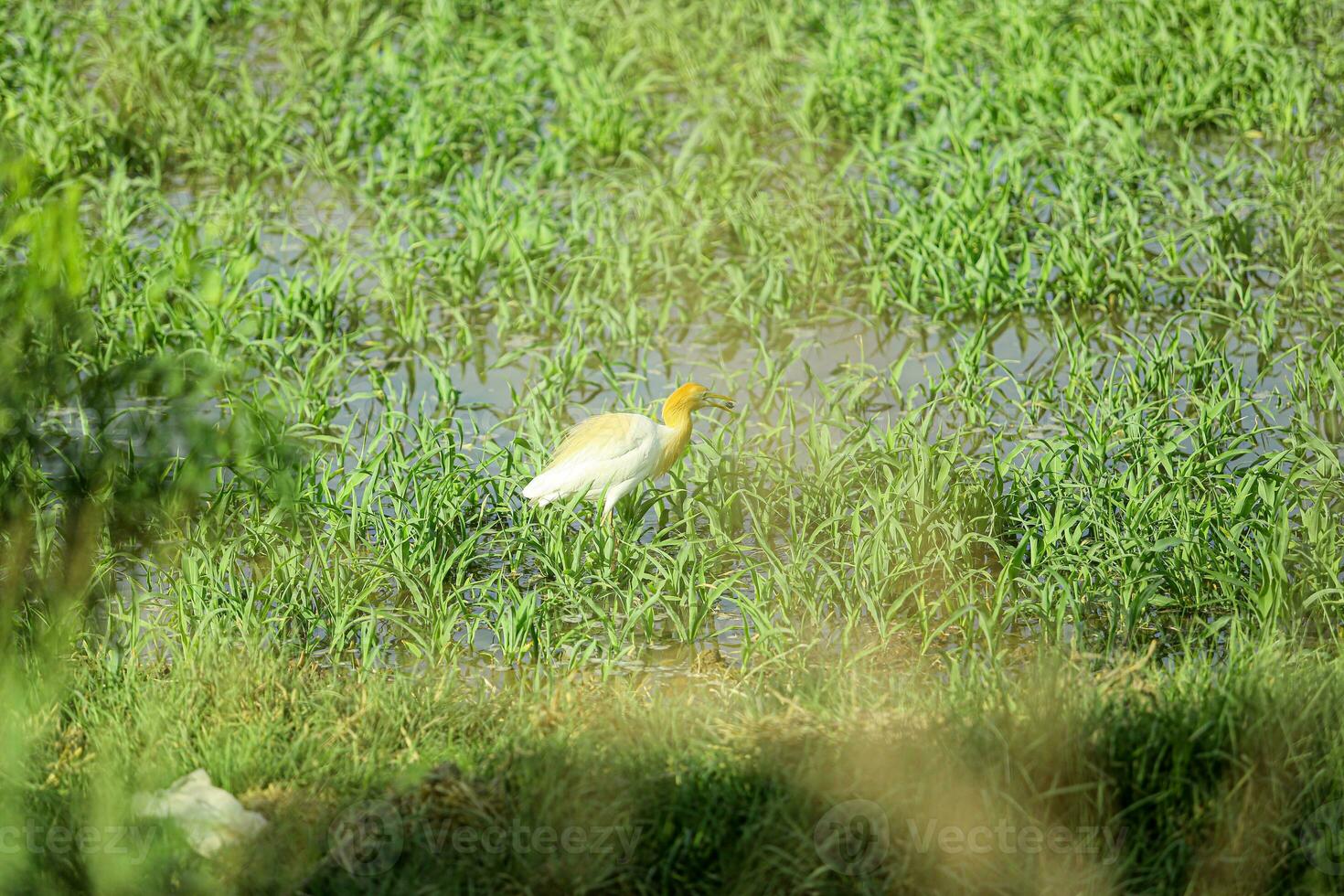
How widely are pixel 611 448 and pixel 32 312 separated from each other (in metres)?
1.76

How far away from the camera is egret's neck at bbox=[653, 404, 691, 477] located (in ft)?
16.4

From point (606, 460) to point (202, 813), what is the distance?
183cm

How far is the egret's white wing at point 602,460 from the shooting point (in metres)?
4.79

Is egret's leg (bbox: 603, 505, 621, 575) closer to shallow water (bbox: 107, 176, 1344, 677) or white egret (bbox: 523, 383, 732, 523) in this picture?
white egret (bbox: 523, 383, 732, 523)

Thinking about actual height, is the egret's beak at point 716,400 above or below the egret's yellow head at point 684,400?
below

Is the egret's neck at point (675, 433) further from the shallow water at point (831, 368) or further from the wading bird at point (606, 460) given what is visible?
the shallow water at point (831, 368)

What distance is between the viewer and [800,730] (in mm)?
3619

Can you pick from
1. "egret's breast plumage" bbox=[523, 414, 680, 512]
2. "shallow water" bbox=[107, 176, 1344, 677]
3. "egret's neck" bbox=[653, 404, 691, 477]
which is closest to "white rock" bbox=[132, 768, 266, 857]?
"egret's breast plumage" bbox=[523, 414, 680, 512]

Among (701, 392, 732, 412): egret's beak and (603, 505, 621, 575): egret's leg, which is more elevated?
(701, 392, 732, 412): egret's beak

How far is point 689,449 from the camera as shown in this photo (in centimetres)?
542

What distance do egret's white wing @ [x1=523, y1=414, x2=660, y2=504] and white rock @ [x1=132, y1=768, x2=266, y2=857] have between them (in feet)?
5.45

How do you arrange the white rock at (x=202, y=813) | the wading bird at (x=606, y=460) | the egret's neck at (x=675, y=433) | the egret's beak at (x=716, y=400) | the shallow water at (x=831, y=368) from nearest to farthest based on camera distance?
the white rock at (x=202, y=813) → the wading bird at (x=606, y=460) → the egret's neck at (x=675, y=433) → the egret's beak at (x=716, y=400) → the shallow water at (x=831, y=368)

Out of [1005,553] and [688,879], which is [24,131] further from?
[688,879]

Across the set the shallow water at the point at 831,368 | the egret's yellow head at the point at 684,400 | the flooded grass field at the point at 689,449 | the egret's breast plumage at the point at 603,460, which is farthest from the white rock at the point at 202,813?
the shallow water at the point at 831,368
